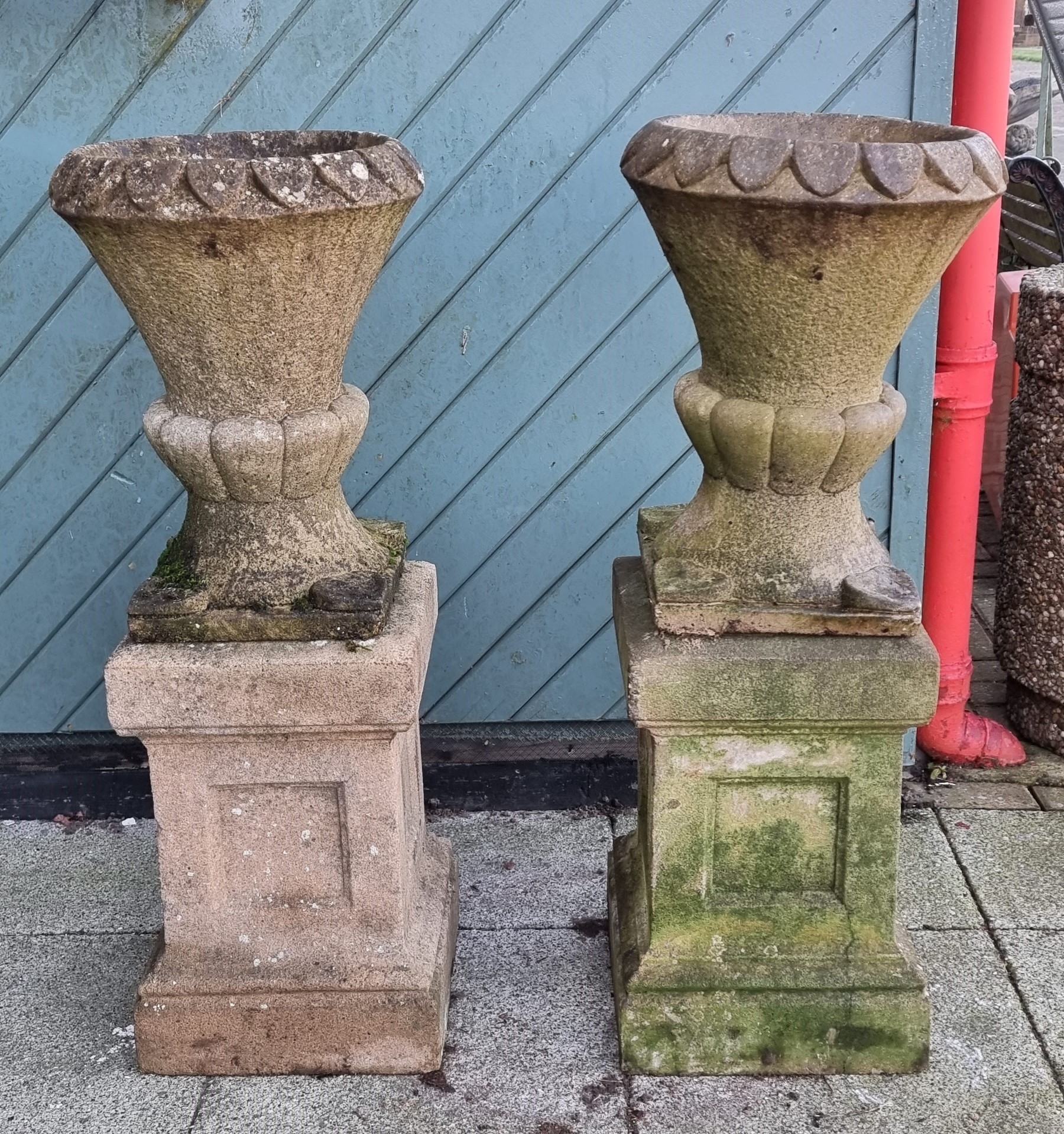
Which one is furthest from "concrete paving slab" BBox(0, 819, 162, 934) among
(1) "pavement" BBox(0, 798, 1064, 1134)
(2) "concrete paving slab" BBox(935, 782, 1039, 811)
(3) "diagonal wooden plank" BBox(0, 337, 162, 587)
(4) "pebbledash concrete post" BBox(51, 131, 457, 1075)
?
(2) "concrete paving slab" BBox(935, 782, 1039, 811)

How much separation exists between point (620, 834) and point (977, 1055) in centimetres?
110

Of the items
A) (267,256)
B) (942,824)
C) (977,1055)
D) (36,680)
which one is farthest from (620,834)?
(267,256)

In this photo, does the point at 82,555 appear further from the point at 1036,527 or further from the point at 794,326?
the point at 1036,527

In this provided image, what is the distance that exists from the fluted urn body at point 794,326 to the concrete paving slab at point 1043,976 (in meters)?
0.98

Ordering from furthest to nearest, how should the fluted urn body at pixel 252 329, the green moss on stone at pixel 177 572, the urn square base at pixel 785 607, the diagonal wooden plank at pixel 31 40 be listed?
the diagonal wooden plank at pixel 31 40 < the green moss on stone at pixel 177 572 < the urn square base at pixel 785 607 < the fluted urn body at pixel 252 329

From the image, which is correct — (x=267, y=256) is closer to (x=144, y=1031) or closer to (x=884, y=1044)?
(x=144, y=1031)

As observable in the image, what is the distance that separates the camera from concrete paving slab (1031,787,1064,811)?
3502 mm

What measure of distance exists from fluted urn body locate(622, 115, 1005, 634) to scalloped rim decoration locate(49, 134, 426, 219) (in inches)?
19.3

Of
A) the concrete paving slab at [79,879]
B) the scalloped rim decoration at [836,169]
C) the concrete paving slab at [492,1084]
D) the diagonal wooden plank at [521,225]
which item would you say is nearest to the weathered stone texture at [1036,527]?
the diagonal wooden plank at [521,225]

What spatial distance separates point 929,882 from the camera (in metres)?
3.21

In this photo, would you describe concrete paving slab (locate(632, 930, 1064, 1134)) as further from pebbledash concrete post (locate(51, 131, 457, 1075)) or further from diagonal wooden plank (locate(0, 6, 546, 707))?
diagonal wooden plank (locate(0, 6, 546, 707))

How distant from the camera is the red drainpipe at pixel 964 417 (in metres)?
3.12

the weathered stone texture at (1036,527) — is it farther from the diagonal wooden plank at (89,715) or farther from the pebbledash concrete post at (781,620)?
the diagonal wooden plank at (89,715)

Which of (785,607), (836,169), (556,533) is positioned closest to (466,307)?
(556,533)
